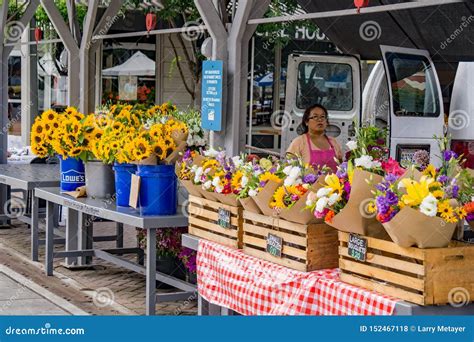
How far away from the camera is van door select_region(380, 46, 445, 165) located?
9672 mm

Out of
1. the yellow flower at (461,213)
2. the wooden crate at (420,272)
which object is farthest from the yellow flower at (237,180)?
the yellow flower at (461,213)

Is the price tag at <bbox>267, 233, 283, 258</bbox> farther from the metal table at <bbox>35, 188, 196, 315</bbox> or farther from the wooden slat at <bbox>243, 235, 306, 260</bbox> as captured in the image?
the metal table at <bbox>35, 188, 196, 315</bbox>

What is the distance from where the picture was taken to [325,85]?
11.6 m

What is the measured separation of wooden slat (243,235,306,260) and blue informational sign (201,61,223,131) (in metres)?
1.89

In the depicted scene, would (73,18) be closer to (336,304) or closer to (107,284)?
(107,284)

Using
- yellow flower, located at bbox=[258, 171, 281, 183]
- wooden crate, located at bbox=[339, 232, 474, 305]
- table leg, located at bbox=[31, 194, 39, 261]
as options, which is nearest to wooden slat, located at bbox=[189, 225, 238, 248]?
yellow flower, located at bbox=[258, 171, 281, 183]

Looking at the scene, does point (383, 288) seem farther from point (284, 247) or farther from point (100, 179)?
point (100, 179)

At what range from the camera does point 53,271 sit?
8.58 meters

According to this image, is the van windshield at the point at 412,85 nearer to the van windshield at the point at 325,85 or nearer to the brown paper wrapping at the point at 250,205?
the van windshield at the point at 325,85

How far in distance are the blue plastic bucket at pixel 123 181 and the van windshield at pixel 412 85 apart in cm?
396

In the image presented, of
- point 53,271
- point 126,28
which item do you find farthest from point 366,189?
point 126,28

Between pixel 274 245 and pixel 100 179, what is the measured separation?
9.77 ft

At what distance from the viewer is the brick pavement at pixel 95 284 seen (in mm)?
7191

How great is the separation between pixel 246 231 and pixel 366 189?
1.11m
